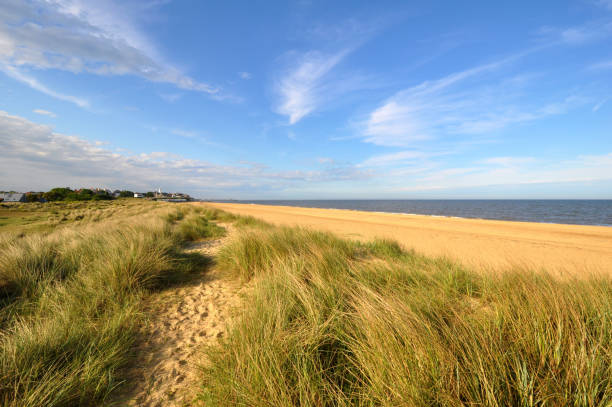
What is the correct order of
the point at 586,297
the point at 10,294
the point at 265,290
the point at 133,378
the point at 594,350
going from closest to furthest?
1. the point at 594,350
2. the point at 133,378
3. the point at 586,297
4. the point at 265,290
5. the point at 10,294

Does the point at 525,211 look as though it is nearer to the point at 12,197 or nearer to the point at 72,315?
the point at 72,315

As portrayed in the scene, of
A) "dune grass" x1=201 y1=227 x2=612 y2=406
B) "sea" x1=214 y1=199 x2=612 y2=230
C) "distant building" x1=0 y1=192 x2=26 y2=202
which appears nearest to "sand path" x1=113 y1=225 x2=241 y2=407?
"dune grass" x1=201 y1=227 x2=612 y2=406

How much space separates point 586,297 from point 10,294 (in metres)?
7.05

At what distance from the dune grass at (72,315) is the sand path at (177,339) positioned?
17cm

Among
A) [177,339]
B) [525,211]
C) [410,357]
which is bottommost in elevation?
[525,211]

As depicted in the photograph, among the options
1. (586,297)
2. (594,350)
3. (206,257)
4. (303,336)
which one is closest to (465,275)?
(586,297)

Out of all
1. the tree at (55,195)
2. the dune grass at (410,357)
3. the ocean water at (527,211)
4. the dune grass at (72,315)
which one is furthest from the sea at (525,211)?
the tree at (55,195)

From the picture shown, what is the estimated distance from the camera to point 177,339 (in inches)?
96.7

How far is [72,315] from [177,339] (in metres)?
1.10

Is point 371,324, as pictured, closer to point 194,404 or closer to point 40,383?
point 194,404

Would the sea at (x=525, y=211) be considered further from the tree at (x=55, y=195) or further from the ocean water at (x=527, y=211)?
the tree at (x=55, y=195)

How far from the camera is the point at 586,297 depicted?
2227 millimetres

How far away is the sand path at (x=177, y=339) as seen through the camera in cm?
178

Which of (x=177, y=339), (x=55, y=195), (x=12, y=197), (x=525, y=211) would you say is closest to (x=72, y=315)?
(x=177, y=339)
